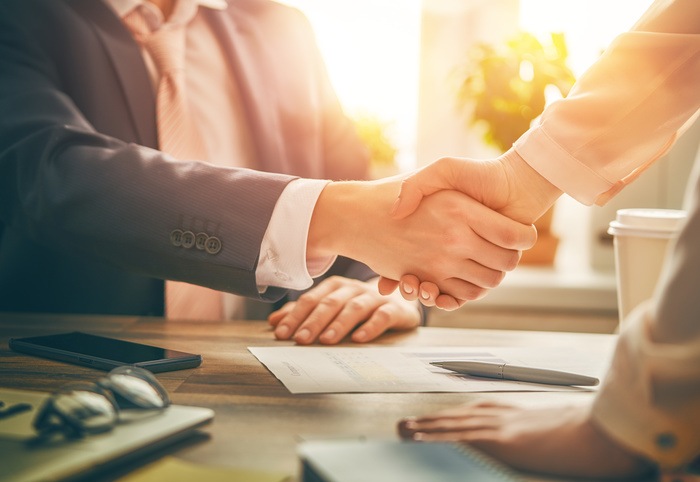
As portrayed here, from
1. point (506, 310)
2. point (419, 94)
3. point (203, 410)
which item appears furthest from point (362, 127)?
point (203, 410)

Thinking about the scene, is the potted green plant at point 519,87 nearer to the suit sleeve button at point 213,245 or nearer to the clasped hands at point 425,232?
the clasped hands at point 425,232

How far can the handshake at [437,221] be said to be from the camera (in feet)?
3.29

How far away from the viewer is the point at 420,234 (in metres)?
1.03

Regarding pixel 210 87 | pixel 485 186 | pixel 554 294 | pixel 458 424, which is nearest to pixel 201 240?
pixel 485 186

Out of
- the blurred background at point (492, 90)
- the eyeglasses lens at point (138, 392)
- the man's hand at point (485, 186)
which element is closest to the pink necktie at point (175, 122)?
the man's hand at point (485, 186)

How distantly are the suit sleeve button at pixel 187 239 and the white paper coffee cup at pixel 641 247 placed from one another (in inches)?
21.9

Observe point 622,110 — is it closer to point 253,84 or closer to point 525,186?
point 525,186

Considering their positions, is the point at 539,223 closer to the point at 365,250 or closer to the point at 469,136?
the point at 469,136

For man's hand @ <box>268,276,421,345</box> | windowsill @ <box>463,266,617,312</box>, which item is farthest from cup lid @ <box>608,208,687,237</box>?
windowsill @ <box>463,266,617,312</box>

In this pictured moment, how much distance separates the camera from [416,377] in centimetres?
81

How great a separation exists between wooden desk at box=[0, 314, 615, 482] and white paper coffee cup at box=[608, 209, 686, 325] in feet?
0.36

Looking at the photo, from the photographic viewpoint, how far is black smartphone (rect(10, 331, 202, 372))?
2.68 ft

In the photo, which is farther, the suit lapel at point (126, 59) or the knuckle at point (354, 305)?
the suit lapel at point (126, 59)

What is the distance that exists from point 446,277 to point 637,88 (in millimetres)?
365
